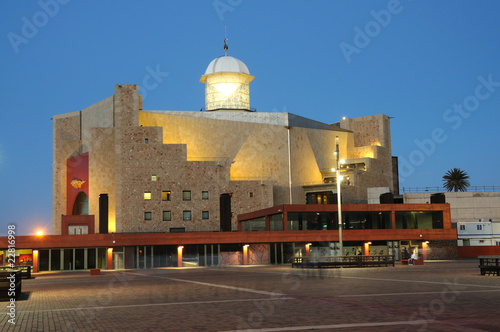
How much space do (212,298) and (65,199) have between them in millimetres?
71861

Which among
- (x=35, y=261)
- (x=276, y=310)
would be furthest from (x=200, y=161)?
(x=276, y=310)

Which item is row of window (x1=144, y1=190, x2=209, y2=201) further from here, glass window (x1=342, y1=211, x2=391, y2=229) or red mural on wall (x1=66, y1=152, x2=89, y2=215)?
glass window (x1=342, y1=211, x2=391, y2=229)

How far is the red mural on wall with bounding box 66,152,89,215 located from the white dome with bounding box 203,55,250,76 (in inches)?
996

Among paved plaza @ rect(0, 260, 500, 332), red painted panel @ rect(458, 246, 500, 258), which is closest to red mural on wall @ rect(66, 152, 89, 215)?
red painted panel @ rect(458, 246, 500, 258)

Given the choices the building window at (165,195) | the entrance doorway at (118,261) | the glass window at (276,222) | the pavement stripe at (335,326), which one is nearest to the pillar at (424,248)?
the glass window at (276,222)

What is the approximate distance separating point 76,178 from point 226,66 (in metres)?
29.9

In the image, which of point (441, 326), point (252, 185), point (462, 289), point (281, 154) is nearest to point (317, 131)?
point (281, 154)

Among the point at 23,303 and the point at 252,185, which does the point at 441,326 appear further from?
the point at 252,185

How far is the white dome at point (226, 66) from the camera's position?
319 feet

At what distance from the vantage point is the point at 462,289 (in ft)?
70.6

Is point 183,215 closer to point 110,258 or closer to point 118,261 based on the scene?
point 118,261

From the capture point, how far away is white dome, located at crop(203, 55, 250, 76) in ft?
319

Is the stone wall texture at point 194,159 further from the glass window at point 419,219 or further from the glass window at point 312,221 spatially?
the glass window at point 419,219

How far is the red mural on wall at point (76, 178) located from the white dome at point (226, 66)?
83.0 feet
